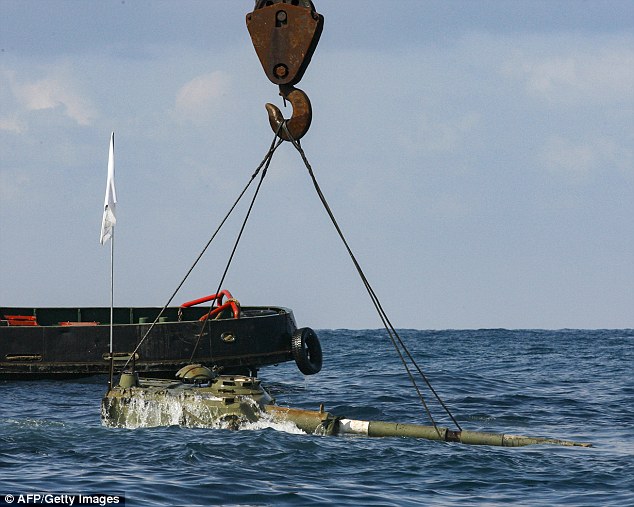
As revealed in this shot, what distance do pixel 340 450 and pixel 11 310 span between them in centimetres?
2004

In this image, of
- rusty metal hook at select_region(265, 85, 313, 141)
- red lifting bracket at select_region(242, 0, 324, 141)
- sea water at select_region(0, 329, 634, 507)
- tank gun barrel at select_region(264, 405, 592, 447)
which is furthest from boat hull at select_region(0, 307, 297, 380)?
red lifting bracket at select_region(242, 0, 324, 141)

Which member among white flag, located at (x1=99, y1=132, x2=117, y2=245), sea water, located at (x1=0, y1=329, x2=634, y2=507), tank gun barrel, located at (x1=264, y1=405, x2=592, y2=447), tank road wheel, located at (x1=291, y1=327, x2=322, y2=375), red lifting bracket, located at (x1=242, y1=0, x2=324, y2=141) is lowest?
sea water, located at (x1=0, y1=329, x2=634, y2=507)

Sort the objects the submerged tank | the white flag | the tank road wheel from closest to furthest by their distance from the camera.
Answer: the submerged tank
the white flag
the tank road wheel

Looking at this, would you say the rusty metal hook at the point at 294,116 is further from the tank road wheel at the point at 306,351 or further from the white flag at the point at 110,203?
the tank road wheel at the point at 306,351

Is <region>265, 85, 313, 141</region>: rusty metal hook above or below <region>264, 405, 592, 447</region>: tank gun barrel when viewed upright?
above

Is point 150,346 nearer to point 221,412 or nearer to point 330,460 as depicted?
point 221,412

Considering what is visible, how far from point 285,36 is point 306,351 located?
13705 mm

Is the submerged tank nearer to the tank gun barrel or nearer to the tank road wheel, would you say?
the tank gun barrel

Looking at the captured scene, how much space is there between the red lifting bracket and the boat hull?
500 inches

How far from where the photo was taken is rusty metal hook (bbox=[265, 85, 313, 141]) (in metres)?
12.3

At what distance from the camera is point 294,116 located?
1252 centimetres

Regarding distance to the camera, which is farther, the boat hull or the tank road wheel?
the tank road wheel

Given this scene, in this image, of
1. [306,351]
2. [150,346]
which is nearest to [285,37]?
[306,351]

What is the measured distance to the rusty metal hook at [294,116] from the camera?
12.3m
